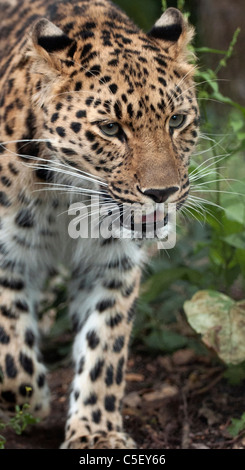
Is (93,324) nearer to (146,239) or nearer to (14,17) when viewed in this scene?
(146,239)

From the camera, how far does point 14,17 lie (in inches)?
266

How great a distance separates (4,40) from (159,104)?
6.96ft

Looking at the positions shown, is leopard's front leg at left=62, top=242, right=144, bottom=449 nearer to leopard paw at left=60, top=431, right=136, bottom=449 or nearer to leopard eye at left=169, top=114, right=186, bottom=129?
leopard paw at left=60, top=431, right=136, bottom=449

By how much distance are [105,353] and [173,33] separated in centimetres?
248

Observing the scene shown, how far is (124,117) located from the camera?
16.4 ft

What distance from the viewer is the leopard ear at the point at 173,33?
5.54 metres

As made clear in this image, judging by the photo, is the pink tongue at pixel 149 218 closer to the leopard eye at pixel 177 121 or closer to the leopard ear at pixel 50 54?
the leopard eye at pixel 177 121

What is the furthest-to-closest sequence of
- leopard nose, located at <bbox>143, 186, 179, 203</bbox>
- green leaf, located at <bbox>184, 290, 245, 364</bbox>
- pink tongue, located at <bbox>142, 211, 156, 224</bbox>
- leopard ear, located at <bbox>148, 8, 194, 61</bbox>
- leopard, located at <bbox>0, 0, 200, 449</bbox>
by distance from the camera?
green leaf, located at <bbox>184, 290, 245, 364</bbox>
leopard ear, located at <bbox>148, 8, 194, 61</bbox>
pink tongue, located at <bbox>142, 211, 156, 224</bbox>
leopard, located at <bbox>0, 0, 200, 449</bbox>
leopard nose, located at <bbox>143, 186, 179, 203</bbox>

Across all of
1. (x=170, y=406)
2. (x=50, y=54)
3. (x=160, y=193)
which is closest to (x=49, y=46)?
(x=50, y=54)

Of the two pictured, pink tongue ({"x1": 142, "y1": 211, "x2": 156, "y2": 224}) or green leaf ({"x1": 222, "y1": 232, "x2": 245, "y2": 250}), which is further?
green leaf ({"x1": 222, "y1": 232, "x2": 245, "y2": 250})

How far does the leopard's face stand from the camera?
5.00 metres

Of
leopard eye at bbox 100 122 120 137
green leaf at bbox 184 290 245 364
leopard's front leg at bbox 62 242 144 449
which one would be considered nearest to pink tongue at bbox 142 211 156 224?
leopard eye at bbox 100 122 120 137

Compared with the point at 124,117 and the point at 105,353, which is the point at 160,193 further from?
the point at 105,353
